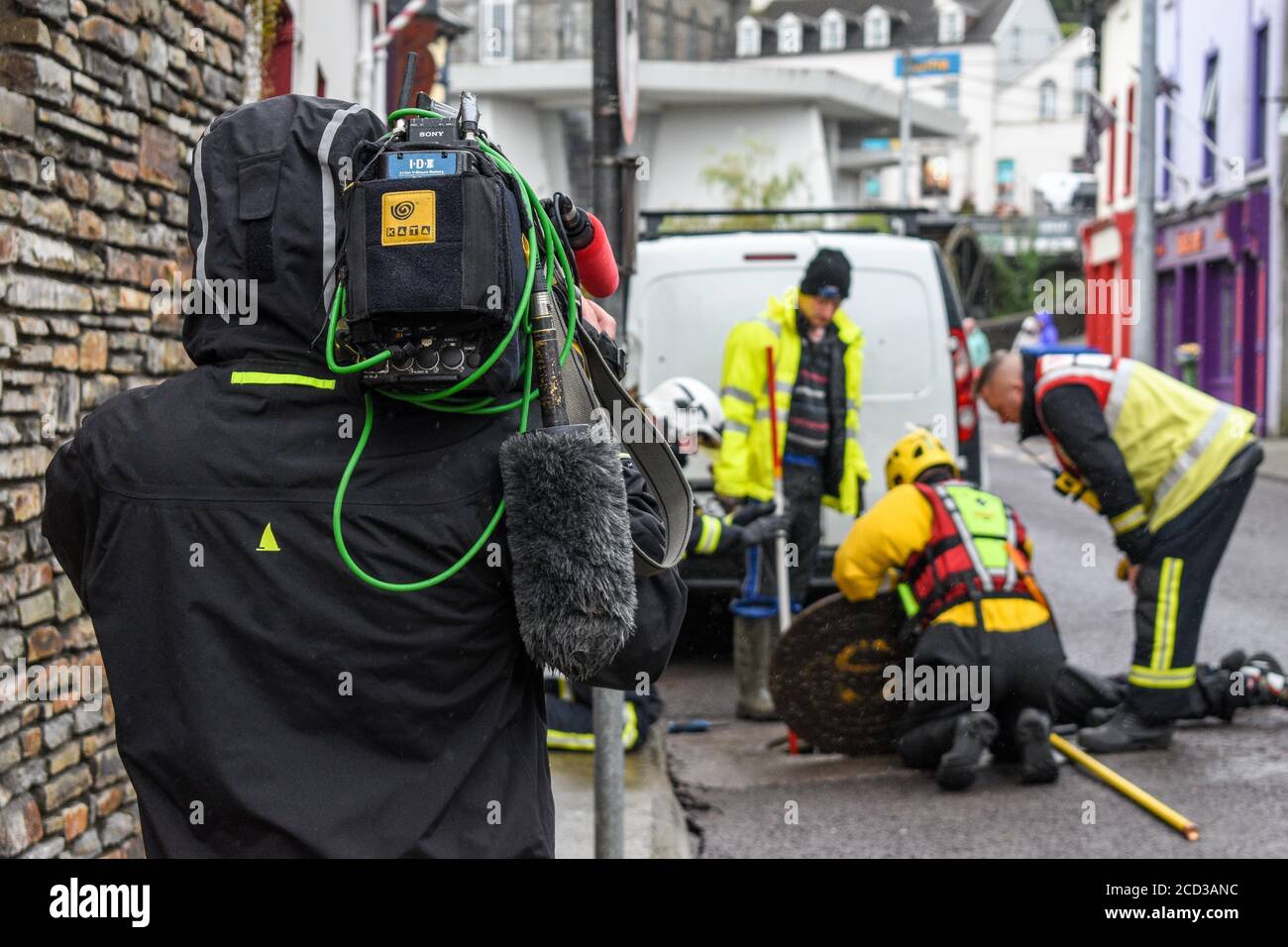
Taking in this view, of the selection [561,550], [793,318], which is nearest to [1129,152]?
[793,318]

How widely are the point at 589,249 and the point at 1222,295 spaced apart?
2822 centimetres

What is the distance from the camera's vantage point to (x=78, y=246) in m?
4.45

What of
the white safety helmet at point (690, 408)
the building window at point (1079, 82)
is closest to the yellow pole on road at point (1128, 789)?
the white safety helmet at point (690, 408)

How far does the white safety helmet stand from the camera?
24.8 feet

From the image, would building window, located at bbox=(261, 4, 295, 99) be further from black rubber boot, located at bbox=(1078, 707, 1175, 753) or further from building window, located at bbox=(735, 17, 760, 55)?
building window, located at bbox=(735, 17, 760, 55)

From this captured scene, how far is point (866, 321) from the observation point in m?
8.71

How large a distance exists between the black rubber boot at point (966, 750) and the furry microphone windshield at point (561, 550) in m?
4.16

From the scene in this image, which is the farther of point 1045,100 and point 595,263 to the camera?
point 1045,100

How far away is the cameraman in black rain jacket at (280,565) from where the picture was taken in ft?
6.57

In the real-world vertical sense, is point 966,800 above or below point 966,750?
below

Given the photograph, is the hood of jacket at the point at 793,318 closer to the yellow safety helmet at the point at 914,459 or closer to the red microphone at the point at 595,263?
the yellow safety helmet at the point at 914,459

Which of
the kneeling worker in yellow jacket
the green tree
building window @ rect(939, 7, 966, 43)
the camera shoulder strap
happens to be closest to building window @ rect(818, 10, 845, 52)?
building window @ rect(939, 7, 966, 43)

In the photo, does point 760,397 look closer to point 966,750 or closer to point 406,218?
point 966,750
